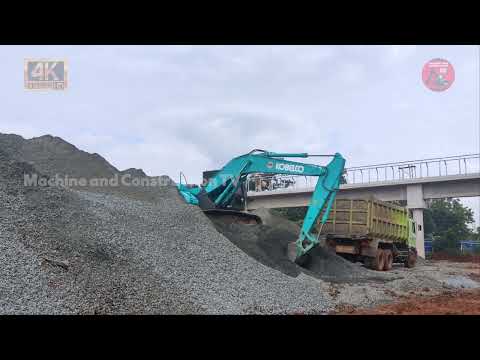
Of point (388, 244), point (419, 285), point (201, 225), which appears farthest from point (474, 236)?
point (201, 225)

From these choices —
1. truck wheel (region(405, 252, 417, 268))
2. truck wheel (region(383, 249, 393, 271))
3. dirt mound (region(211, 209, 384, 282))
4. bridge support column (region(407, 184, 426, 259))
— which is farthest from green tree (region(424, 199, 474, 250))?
dirt mound (region(211, 209, 384, 282))

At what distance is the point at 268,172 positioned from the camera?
44.7ft

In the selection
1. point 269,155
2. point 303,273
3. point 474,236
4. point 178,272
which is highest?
point 269,155

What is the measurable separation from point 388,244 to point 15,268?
14130 mm

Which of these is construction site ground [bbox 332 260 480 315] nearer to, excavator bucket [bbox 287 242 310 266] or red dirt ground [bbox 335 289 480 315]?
red dirt ground [bbox 335 289 480 315]

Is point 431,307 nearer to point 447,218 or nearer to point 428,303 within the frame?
point 428,303

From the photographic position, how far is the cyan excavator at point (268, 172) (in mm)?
13148

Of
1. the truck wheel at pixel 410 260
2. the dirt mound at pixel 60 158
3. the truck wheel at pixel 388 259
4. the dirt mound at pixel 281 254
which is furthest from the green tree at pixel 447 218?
the dirt mound at pixel 60 158

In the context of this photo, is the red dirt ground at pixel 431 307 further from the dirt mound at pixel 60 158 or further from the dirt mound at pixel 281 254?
the dirt mound at pixel 60 158

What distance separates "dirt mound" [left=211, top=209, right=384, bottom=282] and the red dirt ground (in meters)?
2.42

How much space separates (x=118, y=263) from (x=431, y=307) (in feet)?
21.9

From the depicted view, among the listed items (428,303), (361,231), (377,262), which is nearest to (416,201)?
(377,262)
